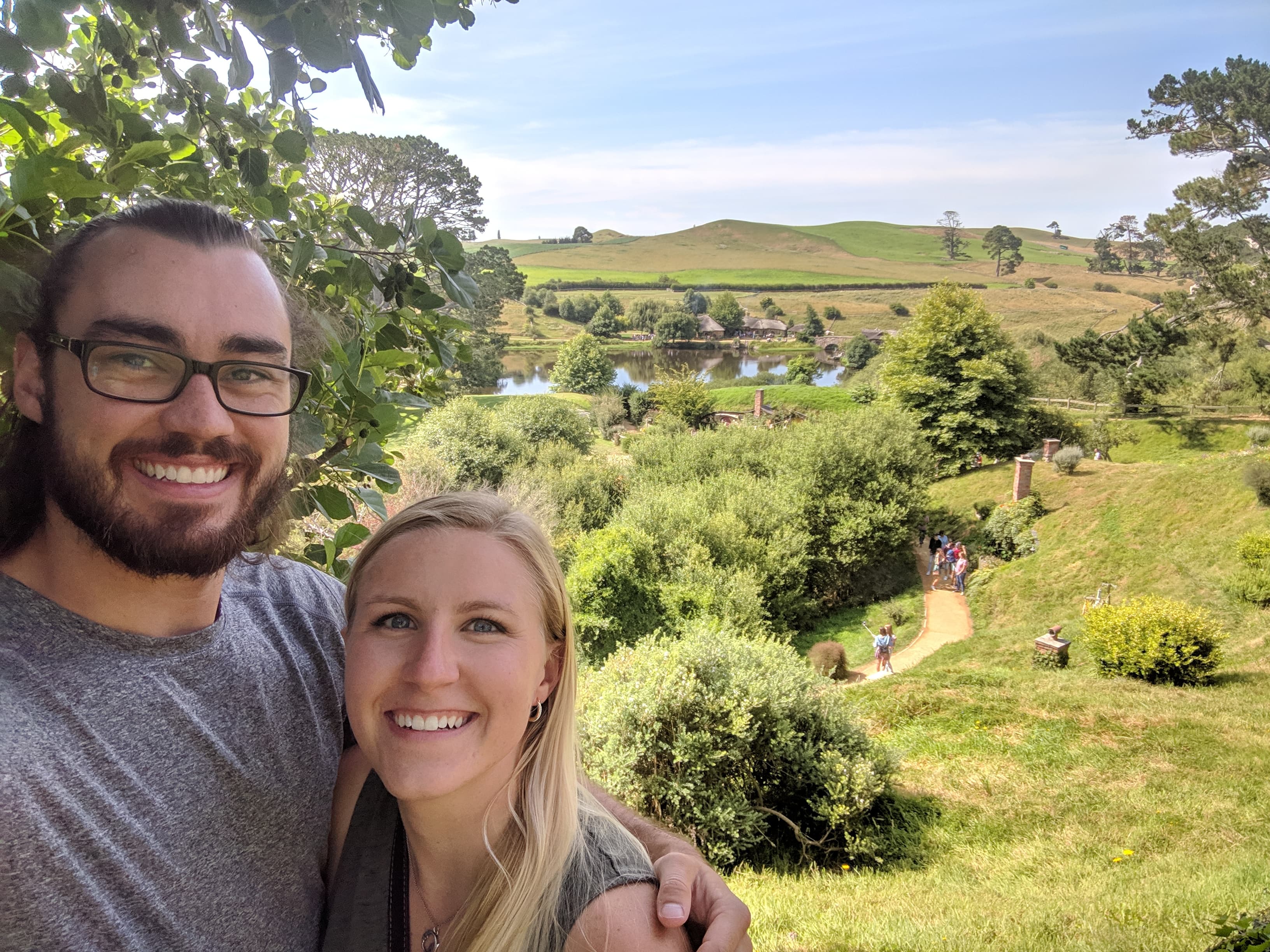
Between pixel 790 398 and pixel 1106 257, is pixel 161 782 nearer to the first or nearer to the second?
pixel 790 398

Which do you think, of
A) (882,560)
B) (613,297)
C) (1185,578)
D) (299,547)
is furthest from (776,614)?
(613,297)

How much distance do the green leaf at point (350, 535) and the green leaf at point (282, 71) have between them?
94 centimetres

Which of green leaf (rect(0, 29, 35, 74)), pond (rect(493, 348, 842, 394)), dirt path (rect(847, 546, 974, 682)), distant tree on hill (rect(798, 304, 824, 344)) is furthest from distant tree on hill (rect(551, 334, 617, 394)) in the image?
green leaf (rect(0, 29, 35, 74))

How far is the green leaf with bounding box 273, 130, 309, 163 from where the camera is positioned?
4.91ft

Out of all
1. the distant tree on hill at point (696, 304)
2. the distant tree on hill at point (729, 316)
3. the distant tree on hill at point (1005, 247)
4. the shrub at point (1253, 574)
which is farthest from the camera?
the distant tree on hill at point (1005, 247)

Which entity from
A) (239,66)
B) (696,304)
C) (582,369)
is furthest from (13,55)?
(696,304)

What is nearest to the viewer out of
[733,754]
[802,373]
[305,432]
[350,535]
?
[305,432]

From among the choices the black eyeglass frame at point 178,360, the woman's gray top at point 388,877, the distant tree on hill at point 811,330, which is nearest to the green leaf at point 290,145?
the black eyeglass frame at point 178,360

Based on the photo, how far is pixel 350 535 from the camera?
71.1 inches

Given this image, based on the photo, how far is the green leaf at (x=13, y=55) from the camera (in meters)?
1.14

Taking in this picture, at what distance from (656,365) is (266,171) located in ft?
257

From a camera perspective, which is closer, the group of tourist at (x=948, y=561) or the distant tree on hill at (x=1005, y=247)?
the group of tourist at (x=948, y=561)

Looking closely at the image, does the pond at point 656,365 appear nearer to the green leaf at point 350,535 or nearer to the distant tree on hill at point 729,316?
the distant tree on hill at point 729,316

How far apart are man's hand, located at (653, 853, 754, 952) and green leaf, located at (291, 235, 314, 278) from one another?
132cm
